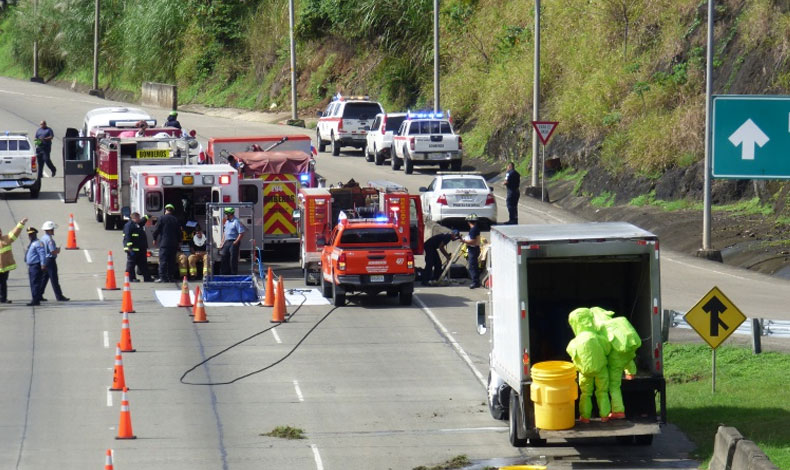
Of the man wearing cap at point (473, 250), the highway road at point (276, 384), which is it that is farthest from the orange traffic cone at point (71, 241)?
the man wearing cap at point (473, 250)

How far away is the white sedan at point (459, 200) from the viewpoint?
121 feet

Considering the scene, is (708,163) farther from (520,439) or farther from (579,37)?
(579,37)

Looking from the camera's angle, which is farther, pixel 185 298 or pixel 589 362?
pixel 185 298

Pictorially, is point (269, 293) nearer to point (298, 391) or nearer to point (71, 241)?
point (298, 391)

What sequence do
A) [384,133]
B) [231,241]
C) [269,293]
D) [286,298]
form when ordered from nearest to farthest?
[269,293], [286,298], [231,241], [384,133]

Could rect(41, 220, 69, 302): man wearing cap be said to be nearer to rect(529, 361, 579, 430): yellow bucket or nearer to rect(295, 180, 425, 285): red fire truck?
rect(295, 180, 425, 285): red fire truck

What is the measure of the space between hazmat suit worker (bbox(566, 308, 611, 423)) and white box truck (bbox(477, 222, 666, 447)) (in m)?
0.23

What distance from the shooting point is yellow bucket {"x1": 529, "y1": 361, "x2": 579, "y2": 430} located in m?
15.3

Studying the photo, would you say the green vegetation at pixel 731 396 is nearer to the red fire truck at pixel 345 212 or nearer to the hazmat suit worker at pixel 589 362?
the hazmat suit worker at pixel 589 362

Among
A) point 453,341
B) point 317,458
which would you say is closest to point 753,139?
point 317,458

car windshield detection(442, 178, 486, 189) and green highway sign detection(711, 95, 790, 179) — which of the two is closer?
green highway sign detection(711, 95, 790, 179)

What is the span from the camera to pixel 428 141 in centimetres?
4759

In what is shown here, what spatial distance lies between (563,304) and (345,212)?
1300cm

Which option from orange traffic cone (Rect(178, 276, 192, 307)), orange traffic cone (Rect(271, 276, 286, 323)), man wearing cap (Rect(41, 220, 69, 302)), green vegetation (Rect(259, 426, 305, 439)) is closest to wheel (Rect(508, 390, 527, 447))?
green vegetation (Rect(259, 426, 305, 439))
